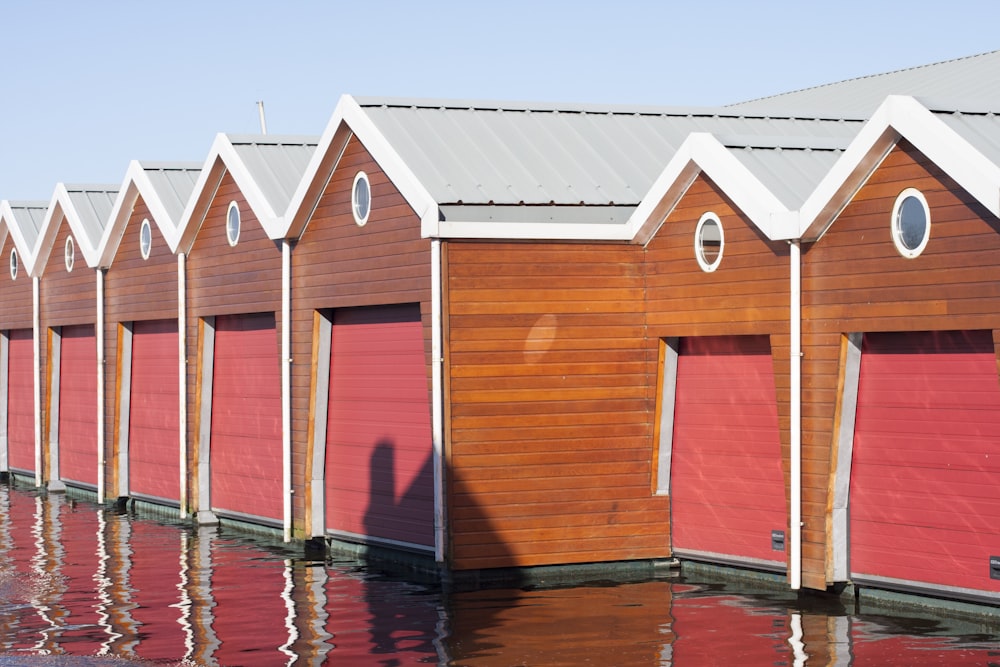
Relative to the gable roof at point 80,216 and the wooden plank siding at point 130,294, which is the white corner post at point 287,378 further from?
the gable roof at point 80,216

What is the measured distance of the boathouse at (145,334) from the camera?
26.7 m

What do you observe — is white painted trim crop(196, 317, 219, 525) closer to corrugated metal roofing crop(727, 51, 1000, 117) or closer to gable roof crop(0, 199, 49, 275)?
corrugated metal roofing crop(727, 51, 1000, 117)

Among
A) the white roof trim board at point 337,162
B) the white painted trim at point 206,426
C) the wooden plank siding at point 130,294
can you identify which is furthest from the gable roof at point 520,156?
the wooden plank siding at point 130,294

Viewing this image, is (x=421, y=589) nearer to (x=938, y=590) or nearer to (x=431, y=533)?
(x=431, y=533)

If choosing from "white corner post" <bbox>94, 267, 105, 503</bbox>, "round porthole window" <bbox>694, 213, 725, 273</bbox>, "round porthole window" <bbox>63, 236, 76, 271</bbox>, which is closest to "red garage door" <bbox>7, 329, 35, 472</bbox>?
"round porthole window" <bbox>63, 236, 76, 271</bbox>

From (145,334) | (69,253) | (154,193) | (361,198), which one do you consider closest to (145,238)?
(154,193)

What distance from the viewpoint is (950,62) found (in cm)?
2866

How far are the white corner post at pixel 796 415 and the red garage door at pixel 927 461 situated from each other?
1.94 feet

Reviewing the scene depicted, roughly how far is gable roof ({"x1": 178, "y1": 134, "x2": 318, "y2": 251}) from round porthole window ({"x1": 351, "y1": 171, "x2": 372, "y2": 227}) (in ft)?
7.11

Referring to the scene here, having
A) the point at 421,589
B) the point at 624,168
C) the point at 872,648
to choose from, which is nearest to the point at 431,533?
the point at 421,589

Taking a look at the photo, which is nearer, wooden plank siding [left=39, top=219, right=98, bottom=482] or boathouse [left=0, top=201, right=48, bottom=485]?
wooden plank siding [left=39, top=219, right=98, bottom=482]

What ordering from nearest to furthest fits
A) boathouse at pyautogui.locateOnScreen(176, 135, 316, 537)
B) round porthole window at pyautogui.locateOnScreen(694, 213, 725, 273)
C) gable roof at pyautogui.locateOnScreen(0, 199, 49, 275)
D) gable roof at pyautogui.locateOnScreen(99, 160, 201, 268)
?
round porthole window at pyautogui.locateOnScreen(694, 213, 725, 273)
boathouse at pyautogui.locateOnScreen(176, 135, 316, 537)
gable roof at pyautogui.locateOnScreen(99, 160, 201, 268)
gable roof at pyautogui.locateOnScreen(0, 199, 49, 275)

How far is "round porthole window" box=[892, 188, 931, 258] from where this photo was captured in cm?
1479

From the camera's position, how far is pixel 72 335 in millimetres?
31969
